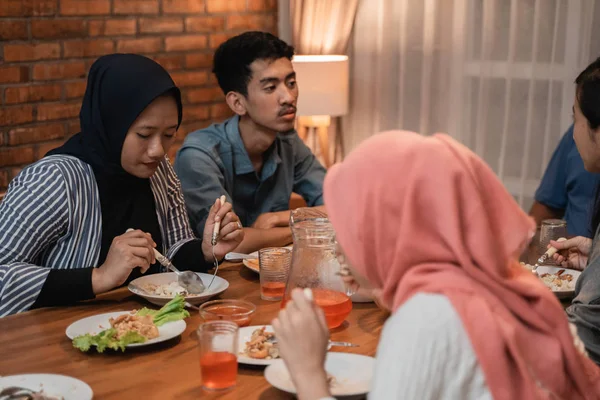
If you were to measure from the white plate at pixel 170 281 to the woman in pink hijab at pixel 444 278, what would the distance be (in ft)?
2.34

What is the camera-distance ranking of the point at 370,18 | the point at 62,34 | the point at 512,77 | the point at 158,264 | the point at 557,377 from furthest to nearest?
1. the point at 370,18
2. the point at 512,77
3. the point at 62,34
4. the point at 158,264
5. the point at 557,377

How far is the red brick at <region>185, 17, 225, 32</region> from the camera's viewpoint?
426 centimetres

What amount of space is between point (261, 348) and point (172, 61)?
2.83m

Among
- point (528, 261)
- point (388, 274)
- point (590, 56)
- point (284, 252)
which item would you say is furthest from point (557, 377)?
point (590, 56)

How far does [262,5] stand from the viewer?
4.77 m

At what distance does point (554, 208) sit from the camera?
3.36 meters

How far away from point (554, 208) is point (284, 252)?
173cm

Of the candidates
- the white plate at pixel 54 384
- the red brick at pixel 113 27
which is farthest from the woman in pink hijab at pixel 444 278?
the red brick at pixel 113 27

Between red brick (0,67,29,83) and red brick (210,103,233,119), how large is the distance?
1.20m

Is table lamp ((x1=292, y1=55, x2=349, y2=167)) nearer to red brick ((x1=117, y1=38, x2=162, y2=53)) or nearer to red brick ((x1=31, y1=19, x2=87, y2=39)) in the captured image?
red brick ((x1=117, y1=38, x2=162, y2=53))

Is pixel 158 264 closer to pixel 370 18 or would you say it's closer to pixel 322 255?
pixel 322 255

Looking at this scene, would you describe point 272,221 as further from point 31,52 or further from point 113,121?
point 31,52

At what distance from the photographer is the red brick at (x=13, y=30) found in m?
3.35

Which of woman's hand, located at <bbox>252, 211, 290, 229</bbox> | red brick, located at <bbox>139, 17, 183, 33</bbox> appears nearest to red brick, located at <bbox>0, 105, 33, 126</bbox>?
red brick, located at <bbox>139, 17, 183, 33</bbox>
